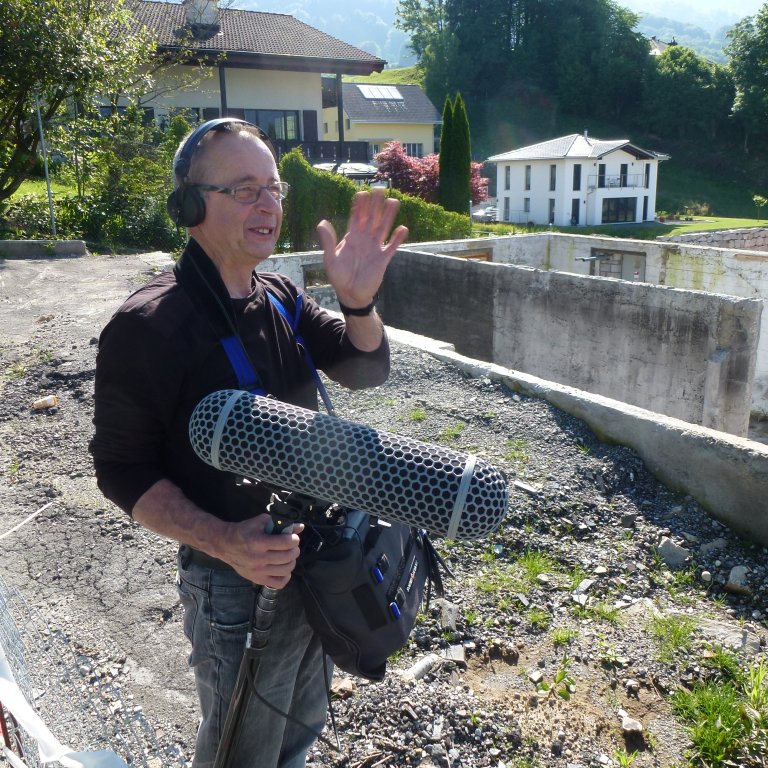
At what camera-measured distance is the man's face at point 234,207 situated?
6.53 ft

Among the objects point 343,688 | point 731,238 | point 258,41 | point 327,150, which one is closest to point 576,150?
point 327,150

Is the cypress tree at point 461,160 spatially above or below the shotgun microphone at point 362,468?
above

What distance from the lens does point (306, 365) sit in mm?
2219

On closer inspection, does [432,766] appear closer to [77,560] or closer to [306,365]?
[306,365]

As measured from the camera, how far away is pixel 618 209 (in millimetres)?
47375

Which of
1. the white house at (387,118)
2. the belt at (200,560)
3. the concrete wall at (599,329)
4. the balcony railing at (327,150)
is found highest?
the white house at (387,118)

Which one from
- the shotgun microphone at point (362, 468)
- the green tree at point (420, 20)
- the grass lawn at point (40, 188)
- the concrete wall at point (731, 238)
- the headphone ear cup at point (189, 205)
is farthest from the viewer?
the green tree at point (420, 20)

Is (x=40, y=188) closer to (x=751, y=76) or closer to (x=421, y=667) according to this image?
(x=421, y=667)

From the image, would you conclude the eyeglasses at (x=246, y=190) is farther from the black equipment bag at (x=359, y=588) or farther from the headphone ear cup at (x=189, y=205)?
the black equipment bag at (x=359, y=588)

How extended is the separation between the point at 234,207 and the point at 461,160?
107 ft

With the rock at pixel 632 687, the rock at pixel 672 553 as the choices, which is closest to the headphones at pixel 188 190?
the rock at pixel 632 687

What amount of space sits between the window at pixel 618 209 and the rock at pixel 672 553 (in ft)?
149

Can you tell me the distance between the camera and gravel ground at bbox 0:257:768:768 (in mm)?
3188

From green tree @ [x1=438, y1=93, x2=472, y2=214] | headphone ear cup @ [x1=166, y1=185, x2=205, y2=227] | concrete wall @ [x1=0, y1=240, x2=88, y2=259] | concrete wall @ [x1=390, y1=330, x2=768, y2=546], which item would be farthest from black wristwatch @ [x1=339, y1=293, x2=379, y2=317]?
green tree @ [x1=438, y1=93, x2=472, y2=214]
